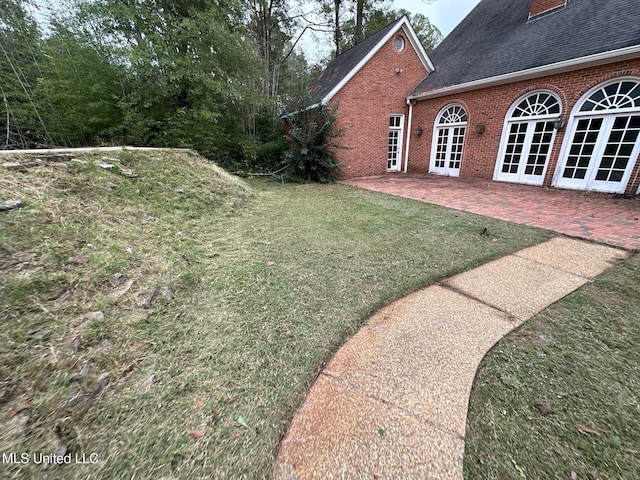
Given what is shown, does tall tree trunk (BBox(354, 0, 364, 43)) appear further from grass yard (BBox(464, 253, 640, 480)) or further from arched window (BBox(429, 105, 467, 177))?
grass yard (BBox(464, 253, 640, 480))

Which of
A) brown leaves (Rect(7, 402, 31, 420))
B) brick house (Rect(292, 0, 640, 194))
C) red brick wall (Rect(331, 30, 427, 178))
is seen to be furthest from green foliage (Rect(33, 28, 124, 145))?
brown leaves (Rect(7, 402, 31, 420))

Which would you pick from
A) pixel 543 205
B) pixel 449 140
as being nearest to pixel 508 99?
pixel 449 140

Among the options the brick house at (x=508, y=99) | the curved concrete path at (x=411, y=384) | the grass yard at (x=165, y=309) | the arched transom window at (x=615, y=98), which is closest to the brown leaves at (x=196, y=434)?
the grass yard at (x=165, y=309)

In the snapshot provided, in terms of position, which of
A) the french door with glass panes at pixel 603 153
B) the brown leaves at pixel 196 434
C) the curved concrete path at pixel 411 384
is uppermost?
the french door with glass panes at pixel 603 153

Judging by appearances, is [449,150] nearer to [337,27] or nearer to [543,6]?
[543,6]

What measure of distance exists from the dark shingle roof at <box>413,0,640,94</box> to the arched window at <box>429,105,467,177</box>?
988 millimetres

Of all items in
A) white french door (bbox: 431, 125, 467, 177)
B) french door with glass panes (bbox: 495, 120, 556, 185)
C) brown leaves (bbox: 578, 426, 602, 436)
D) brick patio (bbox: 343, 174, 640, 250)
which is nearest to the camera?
brown leaves (bbox: 578, 426, 602, 436)

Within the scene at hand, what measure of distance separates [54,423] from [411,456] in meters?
1.65

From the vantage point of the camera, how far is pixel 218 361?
166 centimetres

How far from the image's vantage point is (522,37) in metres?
8.04

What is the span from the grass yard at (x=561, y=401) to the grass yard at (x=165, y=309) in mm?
123

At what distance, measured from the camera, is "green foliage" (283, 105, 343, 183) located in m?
8.21

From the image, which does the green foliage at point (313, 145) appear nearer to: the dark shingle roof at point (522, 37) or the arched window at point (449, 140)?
the arched window at point (449, 140)

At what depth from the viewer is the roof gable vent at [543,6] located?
25.9ft
